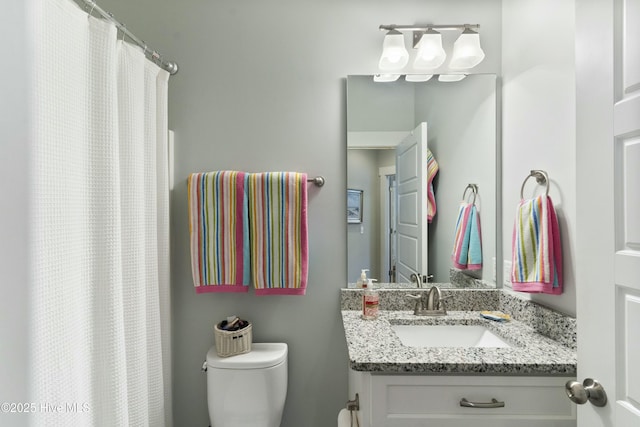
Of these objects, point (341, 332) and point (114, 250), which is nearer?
point (114, 250)

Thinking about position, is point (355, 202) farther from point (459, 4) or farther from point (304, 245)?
point (459, 4)

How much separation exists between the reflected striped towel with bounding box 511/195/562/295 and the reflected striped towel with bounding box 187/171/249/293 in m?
1.11

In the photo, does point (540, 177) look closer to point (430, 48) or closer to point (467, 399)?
point (430, 48)

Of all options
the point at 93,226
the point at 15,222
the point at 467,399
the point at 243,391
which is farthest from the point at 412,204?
the point at 15,222

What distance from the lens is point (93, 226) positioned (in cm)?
102

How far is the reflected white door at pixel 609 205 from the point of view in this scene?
670mm

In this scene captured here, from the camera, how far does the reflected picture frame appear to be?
1.61 metres

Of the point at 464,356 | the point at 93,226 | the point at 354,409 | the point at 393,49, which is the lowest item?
the point at 354,409

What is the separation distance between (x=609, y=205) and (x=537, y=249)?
1.79 ft

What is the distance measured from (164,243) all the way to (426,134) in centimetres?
126

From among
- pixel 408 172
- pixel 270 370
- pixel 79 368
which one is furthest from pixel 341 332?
pixel 79 368

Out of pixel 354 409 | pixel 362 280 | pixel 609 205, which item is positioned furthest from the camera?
pixel 362 280

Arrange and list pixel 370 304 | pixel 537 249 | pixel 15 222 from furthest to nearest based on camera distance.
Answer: pixel 370 304 → pixel 537 249 → pixel 15 222

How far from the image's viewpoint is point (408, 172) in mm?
1579
